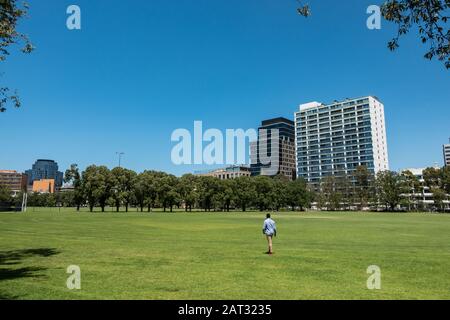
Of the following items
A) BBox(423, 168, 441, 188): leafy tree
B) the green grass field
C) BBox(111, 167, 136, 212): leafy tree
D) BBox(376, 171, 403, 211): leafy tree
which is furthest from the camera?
BBox(423, 168, 441, 188): leafy tree

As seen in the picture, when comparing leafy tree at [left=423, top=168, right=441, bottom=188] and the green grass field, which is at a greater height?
leafy tree at [left=423, top=168, right=441, bottom=188]

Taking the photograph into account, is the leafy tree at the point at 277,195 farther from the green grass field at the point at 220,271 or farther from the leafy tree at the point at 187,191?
the green grass field at the point at 220,271

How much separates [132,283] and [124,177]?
109 metres

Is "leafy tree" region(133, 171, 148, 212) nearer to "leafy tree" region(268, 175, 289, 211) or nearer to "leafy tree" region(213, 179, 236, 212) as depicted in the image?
"leafy tree" region(213, 179, 236, 212)

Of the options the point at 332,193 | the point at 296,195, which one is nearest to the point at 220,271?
the point at 296,195

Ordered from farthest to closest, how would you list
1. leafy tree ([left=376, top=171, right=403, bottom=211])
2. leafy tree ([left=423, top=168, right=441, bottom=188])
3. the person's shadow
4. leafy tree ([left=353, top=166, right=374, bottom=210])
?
leafy tree ([left=353, top=166, right=374, bottom=210]) → leafy tree ([left=423, top=168, right=441, bottom=188]) → leafy tree ([left=376, top=171, right=403, bottom=211]) → the person's shadow

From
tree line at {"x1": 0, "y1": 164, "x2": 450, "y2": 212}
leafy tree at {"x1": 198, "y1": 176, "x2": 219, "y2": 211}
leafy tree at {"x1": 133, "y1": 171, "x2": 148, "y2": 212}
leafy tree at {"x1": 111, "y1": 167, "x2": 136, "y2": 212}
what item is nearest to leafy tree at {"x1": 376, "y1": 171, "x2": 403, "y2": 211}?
tree line at {"x1": 0, "y1": 164, "x2": 450, "y2": 212}

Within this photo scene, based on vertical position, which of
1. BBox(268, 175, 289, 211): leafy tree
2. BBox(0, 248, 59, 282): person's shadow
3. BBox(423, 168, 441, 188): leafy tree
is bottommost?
BBox(0, 248, 59, 282): person's shadow

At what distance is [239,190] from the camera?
13600cm

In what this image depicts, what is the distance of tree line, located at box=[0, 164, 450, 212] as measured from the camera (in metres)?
113

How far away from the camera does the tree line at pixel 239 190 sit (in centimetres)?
11344

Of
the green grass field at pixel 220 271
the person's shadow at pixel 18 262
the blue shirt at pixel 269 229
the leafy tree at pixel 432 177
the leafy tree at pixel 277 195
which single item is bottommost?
the green grass field at pixel 220 271

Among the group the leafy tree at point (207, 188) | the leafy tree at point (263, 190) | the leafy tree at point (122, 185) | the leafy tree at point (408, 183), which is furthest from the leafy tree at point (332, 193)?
the leafy tree at point (122, 185)

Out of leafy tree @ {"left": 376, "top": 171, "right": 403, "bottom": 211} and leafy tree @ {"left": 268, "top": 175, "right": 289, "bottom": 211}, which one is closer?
leafy tree @ {"left": 376, "top": 171, "right": 403, "bottom": 211}
